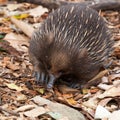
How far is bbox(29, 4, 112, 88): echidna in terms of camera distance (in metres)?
4.03

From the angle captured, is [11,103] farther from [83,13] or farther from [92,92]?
[83,13]

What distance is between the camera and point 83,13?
4.50m

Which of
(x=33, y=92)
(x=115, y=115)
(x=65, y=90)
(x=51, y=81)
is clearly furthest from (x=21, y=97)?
(x=115, y=115)

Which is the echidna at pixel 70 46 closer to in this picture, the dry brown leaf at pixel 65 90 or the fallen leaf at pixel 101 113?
the dry brown leaf at pixel 65 90

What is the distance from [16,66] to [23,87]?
1.59 ft

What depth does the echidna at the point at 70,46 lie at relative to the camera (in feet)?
13.2

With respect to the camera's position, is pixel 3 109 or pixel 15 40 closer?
pixel 3 109

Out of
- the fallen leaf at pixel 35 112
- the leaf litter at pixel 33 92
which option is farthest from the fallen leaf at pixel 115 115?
the fallen leaf at pixel 35 112

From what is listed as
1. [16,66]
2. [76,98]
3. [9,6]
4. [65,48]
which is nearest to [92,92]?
[76,98]

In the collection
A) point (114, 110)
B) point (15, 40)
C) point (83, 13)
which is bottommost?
point (114, 110)

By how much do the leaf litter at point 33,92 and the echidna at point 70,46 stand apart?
0.52 ft

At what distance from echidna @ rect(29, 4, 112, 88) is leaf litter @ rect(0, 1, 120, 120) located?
0.16 meters

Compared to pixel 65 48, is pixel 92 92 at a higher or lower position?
lower

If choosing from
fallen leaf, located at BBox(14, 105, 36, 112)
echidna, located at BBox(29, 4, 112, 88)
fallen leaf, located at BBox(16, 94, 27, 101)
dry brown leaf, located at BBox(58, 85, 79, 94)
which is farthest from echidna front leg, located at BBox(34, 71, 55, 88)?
fallen leaf, located at BBox(14, 105, 36, 112)
